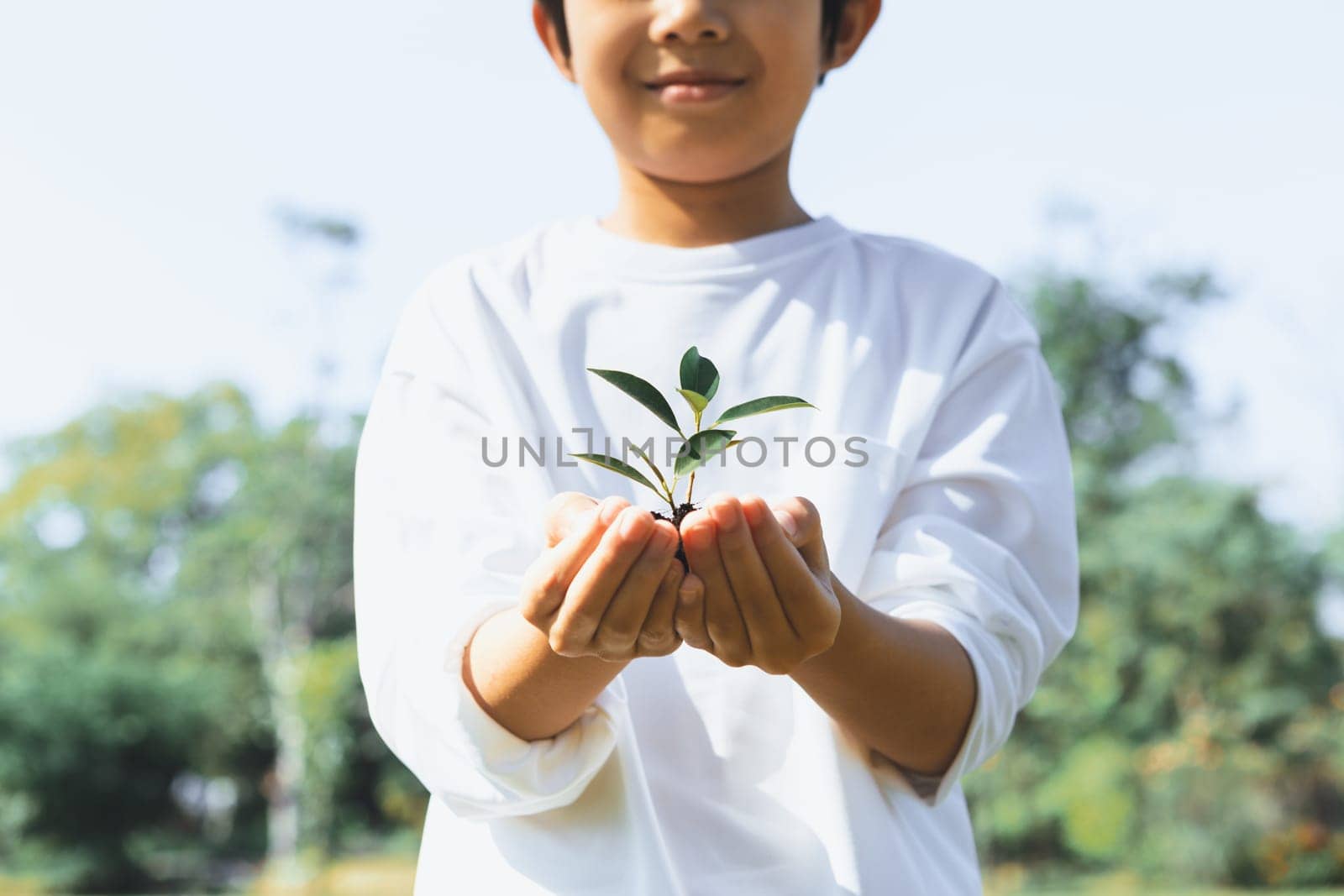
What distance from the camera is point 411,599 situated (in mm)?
1585

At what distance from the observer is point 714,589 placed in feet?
4.01

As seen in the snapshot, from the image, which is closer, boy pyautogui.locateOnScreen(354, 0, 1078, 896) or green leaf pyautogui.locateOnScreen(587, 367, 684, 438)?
green leaf pyautogui.locateOnScreen(587, 367, 684, 438)

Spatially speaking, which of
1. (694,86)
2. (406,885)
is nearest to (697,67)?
(694,86)

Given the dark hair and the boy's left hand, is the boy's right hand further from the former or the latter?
Result: the dark hair

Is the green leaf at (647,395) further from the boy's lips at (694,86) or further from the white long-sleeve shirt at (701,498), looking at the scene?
the boy's lips at (694,86)

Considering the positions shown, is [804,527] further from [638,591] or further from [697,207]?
[697,207]

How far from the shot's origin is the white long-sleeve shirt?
1521 mm

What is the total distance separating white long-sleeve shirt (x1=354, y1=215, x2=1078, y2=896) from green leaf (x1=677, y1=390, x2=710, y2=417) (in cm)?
35

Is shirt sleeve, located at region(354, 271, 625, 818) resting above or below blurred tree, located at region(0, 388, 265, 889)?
above

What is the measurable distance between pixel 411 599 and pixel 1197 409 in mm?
18450

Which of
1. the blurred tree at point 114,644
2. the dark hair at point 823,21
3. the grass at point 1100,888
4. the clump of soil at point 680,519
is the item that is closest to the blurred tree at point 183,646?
the blurred tree at point 114,644

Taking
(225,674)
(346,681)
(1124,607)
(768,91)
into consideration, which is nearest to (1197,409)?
(1124,607)

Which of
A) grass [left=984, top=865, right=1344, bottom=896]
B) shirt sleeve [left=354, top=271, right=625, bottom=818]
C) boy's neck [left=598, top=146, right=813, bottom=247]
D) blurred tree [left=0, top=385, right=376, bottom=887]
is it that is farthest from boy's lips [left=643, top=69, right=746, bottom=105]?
blurred tree [left=0, top=385, right=376, bottom=887]

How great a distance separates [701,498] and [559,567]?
0.46 meters
